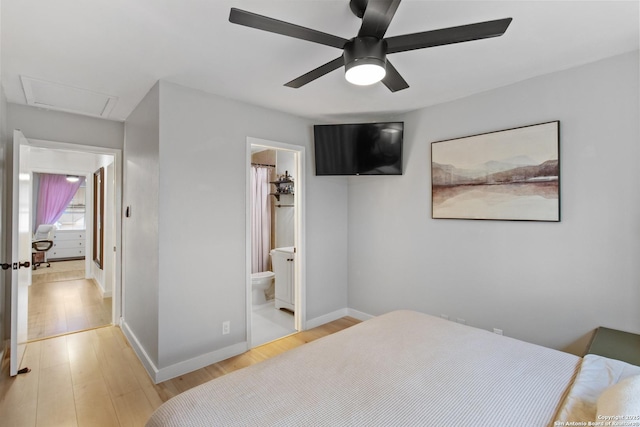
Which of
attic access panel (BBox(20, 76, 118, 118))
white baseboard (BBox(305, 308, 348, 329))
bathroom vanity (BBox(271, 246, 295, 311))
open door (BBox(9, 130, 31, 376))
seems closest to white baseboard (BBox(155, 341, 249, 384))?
white baseboard (BBox(305, 308, 348, 329))

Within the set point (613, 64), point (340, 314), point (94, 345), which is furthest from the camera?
point (340, 314)

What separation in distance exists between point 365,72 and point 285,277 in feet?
10.1

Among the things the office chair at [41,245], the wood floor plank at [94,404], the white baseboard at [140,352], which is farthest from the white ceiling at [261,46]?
the office chair at [41,245]

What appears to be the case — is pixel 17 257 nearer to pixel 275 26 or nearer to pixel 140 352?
pixel 140 352

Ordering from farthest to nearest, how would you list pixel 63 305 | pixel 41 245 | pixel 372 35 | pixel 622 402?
pixel 41 245 < pixel 63 305 < pixel 372 35 < pixel 622 402

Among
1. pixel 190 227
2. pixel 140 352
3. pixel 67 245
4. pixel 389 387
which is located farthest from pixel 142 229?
pixel 67 245

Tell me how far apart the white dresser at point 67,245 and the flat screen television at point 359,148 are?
8.18 metres

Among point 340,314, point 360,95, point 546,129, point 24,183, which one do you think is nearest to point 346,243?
point 340,314

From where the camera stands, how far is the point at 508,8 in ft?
5.28

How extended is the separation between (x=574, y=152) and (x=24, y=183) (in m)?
4.67

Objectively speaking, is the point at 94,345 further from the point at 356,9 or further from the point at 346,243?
the point at 356,9

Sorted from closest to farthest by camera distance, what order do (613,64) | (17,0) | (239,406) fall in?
1. (239,406)
2. (17,0)
3. (613,64)

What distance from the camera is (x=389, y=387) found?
1.29 m

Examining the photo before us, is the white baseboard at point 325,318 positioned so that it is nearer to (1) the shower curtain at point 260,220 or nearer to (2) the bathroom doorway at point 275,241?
(2) the bathroom doorway at point 275,241
